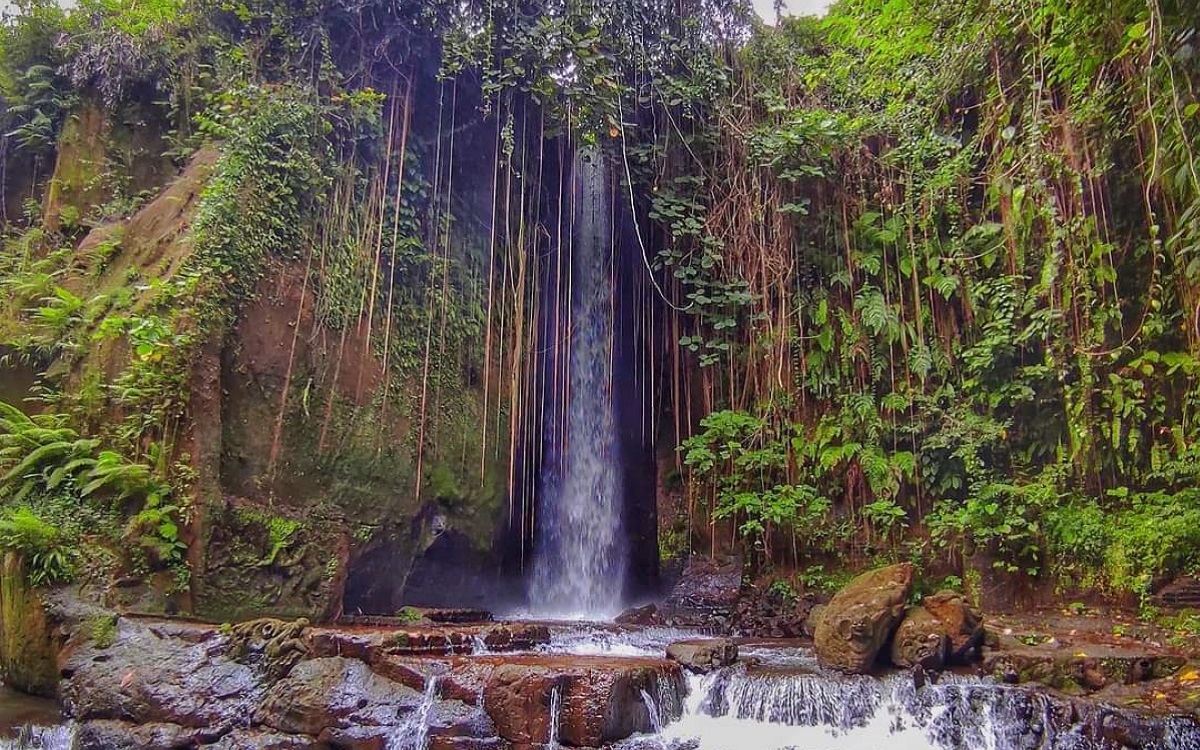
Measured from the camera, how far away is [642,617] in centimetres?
899

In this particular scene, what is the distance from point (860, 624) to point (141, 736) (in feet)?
16.6

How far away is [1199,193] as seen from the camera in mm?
5148

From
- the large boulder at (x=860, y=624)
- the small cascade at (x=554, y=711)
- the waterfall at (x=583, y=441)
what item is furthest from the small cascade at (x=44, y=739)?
the waterfall at (x=583, y=441)

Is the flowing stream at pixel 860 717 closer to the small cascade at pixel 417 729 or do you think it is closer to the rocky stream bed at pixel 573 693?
the rocky stream bed at pixel 573 693

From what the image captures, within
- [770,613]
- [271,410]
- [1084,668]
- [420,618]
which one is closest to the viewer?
[1084,668]

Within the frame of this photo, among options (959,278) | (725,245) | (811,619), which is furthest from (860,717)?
(725,245)

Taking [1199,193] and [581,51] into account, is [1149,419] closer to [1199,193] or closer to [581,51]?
[1199,193]

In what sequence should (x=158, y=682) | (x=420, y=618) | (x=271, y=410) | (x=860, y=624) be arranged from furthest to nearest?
(x=420, y=618) < (x=271, y=410) < (x=860, y=624) < (x=158, y=682)

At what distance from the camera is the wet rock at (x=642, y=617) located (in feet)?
28.6

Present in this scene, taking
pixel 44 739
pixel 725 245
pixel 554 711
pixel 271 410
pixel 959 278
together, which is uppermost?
pixel 725 245

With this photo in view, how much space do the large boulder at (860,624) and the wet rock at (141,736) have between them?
443 centimetres

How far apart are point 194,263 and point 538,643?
186 inches

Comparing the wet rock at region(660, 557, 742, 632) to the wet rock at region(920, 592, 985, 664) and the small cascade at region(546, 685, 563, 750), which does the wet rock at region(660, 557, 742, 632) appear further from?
the small cascade at region(546, 685, 563, 750)

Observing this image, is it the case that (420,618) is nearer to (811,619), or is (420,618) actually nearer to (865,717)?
(811,619)
